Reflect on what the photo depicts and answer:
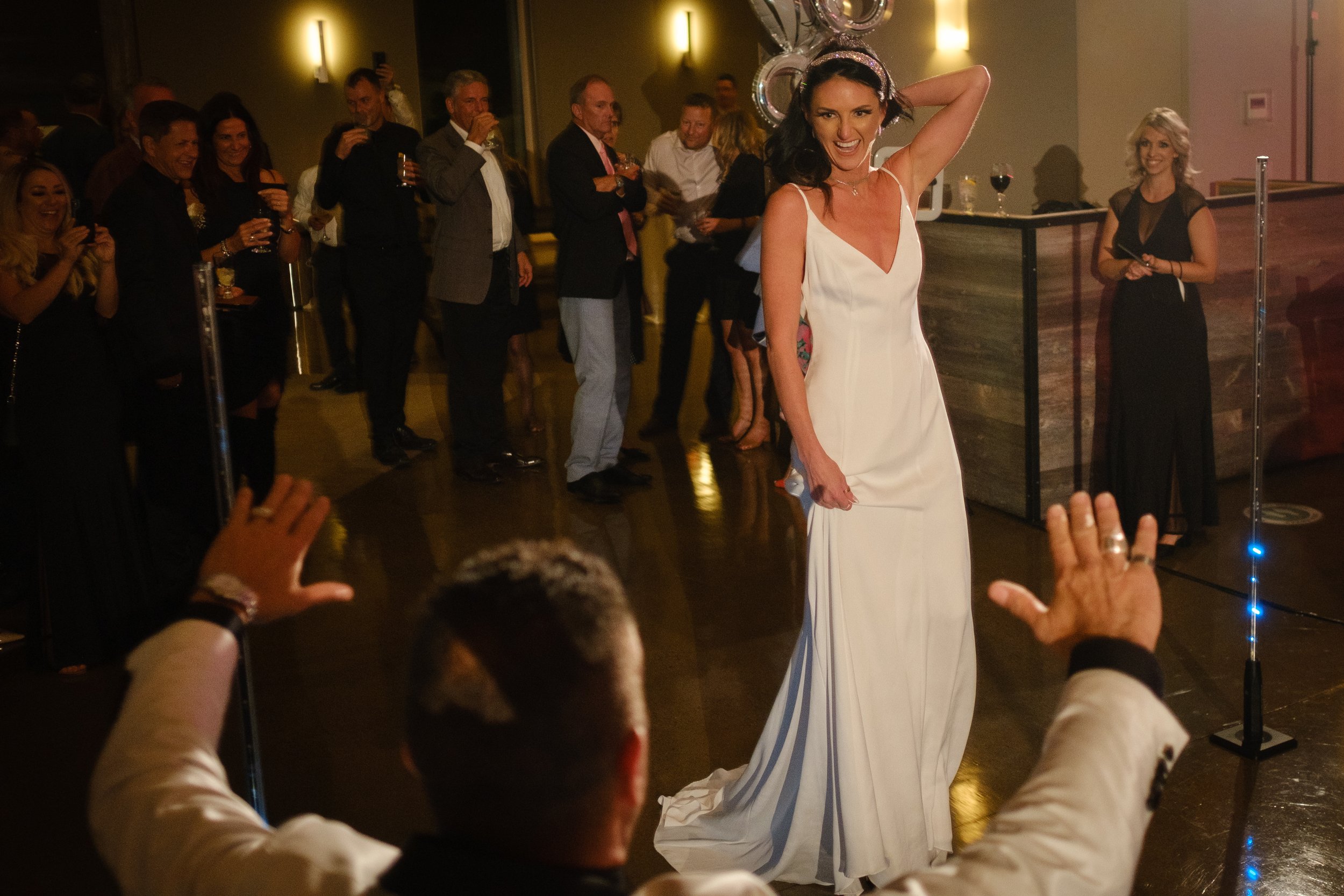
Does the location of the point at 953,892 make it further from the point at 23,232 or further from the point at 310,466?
the point at 310,466

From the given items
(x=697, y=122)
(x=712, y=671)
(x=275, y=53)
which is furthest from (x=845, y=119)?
(x=275, y=53)

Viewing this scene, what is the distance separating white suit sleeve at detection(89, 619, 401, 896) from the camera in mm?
1000

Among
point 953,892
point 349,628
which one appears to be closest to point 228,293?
point 349,628

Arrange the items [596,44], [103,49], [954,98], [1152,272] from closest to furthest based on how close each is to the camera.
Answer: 1. [954,98]
2. [1152,272]
3. [103,49]
4. [596,44]

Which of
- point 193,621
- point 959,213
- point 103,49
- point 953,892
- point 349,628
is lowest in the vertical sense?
point 349,628

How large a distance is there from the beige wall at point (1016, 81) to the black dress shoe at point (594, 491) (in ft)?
6.41

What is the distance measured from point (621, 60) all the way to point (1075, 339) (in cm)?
925

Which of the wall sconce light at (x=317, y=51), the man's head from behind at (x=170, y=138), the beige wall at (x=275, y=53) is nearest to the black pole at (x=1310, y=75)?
the man's head from behind at (x=170, y=138)

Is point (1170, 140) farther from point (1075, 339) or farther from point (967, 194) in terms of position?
point (967, 194)

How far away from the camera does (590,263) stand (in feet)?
17.9

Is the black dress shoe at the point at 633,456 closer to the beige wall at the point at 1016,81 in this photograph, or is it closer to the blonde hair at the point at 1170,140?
the beige wall at the point at 1016,81

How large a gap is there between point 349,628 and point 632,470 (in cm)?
202

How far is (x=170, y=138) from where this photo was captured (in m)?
4.36

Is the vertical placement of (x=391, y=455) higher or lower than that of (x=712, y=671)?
higher
